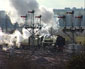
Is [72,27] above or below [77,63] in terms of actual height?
above

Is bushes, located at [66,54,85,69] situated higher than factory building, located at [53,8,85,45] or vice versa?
factory building, located at [53,8,85,45]

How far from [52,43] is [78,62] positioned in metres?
30.1


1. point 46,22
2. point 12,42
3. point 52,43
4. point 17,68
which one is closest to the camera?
point 17,68

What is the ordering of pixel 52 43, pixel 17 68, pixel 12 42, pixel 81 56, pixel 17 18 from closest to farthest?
pixel 17 68
pixel 81 56
pixel 52 43
pixel 12 42
pixel 17 18

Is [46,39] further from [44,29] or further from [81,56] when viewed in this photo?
[81,56]

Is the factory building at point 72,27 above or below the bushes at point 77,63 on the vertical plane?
above

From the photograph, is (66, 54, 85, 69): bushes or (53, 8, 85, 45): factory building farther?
(53, 8, 85, 45): factory building

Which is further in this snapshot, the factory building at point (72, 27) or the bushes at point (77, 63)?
the factory building at point (72, 27)

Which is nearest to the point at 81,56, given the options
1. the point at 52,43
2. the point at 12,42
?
the point at 52,43

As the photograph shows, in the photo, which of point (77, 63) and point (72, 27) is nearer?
point (77, 63)

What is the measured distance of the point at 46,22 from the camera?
64188 millimetres

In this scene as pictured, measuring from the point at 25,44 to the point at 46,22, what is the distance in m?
18.2

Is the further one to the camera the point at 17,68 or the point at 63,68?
the point at 63,68

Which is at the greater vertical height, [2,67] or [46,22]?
[46,22]
